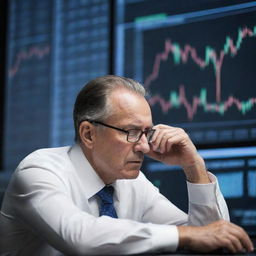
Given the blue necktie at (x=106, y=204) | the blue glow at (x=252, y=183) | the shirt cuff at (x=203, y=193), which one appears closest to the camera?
the blue necktie at (x=106, y=204)

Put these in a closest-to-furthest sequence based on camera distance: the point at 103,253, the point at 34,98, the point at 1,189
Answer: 1. the point at 103,253
2. the point at 1,189
3. the point at 34,98

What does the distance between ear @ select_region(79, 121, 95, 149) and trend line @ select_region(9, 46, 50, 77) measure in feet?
5.16

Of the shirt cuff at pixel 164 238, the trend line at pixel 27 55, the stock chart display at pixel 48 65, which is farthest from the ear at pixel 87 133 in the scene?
the trend line at pixel 27 55

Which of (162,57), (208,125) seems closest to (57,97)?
(162,57)

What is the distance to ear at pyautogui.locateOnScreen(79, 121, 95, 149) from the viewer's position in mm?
1815

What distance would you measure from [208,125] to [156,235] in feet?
4.32

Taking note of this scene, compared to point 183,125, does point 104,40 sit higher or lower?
higher

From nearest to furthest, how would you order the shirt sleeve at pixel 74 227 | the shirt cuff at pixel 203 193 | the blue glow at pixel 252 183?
the shirt sleeve at pixel 74 227
the shirt cuff at pixel 203 193
the blue glow at pixel 252 183

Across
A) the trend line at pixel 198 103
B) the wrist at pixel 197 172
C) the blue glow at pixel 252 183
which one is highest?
the trend line at pixel 198 103

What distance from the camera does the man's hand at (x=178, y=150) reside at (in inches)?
73.1

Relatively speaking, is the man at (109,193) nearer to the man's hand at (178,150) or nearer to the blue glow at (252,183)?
the man's hand at (178,150)

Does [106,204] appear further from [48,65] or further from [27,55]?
[27,55]

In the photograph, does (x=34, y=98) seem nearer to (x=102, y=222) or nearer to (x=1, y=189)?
(x=1, y=189)

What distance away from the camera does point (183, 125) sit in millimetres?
2707
